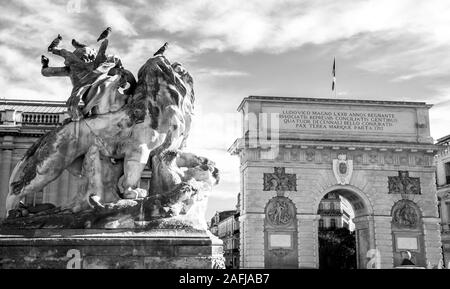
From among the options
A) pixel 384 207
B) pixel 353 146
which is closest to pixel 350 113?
pixel 353 146

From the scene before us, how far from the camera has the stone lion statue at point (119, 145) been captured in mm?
5852

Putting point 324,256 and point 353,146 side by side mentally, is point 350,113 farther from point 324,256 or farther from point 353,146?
point 324,256

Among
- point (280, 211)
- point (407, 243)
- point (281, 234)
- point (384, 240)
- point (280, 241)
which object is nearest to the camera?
point (280, 241)

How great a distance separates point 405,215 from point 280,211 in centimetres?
696

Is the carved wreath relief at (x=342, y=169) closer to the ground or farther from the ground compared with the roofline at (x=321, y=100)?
closer to the ground

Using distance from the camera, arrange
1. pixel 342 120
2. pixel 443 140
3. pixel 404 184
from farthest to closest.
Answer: pixel 443 140
pixel 342 120
pixel 404 184

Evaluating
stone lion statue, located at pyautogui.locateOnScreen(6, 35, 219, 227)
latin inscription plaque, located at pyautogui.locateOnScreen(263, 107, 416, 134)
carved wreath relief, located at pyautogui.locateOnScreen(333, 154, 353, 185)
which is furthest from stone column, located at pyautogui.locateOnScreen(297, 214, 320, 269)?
stone lion statue, located at pyautogui.locateOnScreen(6, 35, 219, 227)

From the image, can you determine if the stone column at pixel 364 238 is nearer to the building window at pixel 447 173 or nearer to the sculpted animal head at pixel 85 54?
the building window at pixel 447 173

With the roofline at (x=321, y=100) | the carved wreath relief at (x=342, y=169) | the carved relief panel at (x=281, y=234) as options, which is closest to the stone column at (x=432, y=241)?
the carved wreath relief at (x=342, y=169)

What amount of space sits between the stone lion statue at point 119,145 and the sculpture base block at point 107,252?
54 centimetres

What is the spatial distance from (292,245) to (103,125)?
21.6 metres

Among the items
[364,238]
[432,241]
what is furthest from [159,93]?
[432,241]

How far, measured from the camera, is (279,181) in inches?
1059

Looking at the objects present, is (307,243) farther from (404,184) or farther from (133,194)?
(133,194)
